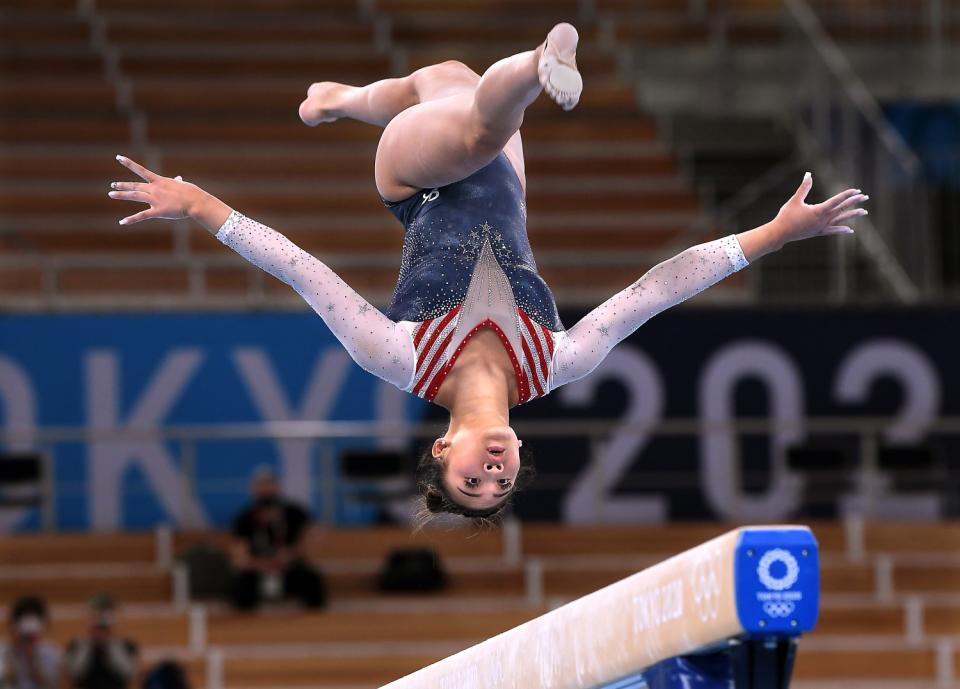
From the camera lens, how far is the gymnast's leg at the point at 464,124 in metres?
3.73

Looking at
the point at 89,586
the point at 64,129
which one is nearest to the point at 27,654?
the point at 89,586

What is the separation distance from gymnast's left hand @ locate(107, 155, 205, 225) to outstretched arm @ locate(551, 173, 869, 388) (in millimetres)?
993

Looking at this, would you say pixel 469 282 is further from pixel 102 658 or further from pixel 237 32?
pixel 237 32

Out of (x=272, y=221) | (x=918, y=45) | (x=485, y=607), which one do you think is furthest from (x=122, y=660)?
(x=918, y=45)

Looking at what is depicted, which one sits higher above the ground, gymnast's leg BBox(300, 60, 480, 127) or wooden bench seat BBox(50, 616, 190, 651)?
gymnast's leg BBox(300, 60, 480, 127)

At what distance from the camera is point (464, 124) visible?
425 centimetres

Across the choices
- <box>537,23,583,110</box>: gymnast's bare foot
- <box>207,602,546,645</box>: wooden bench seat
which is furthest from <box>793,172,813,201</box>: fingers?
<box>207,602,546,645</box>: wooden bench seat

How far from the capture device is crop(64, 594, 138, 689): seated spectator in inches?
339

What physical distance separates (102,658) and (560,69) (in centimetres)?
587

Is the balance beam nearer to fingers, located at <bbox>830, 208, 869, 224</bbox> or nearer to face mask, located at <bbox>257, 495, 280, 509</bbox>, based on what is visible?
fingers, located at <bbox>830, 208, 869, 224</bbox>

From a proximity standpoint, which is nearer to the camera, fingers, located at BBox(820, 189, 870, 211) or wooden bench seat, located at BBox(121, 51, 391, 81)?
fingers, located at BBox(820, 189, 870, 211)

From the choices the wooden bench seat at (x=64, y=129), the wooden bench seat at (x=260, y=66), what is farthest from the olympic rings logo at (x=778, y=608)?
the wooden bench seat at (x=260, y=66)

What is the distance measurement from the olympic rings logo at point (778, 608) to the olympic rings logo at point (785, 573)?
2cm

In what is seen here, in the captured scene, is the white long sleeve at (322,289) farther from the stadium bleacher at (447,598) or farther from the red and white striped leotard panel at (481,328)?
the stadium bleacher at (447,598)
